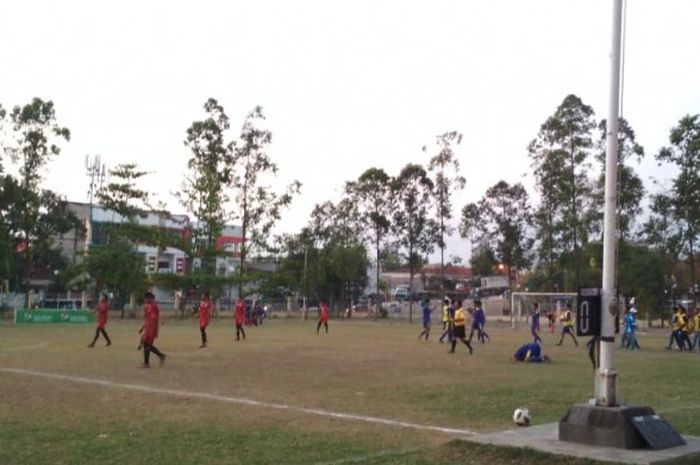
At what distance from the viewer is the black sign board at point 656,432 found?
8.31 m

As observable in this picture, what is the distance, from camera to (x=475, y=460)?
822cm

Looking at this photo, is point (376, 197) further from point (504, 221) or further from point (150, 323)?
point (150, 323)

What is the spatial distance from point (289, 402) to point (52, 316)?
3921 cm

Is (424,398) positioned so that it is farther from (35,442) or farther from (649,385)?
(35,442)

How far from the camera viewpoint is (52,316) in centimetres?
4859

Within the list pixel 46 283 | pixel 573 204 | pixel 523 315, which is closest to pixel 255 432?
pixel 523 315

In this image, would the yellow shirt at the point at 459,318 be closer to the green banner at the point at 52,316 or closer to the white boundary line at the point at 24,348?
the white boundary line at the point at 24,348

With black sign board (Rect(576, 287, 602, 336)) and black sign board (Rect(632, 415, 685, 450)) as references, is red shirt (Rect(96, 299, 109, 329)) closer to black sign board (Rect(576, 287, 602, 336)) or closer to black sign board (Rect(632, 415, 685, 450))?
black sign board (Rect(576, 287, 602, 336))

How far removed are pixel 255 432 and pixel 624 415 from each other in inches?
173

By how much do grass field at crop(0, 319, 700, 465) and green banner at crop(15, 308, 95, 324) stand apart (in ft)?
82.8

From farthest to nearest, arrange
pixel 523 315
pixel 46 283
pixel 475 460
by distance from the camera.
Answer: pixel 46 283, pixel 523 315, pixel 475 460

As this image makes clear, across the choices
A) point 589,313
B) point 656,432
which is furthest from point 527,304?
point 656,432

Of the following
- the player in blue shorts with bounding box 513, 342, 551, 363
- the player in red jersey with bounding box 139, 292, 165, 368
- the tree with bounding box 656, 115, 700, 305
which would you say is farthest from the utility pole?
the tree with bounding box 656, 115, 700, 305

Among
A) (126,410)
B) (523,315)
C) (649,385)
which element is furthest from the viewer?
(523,315)
